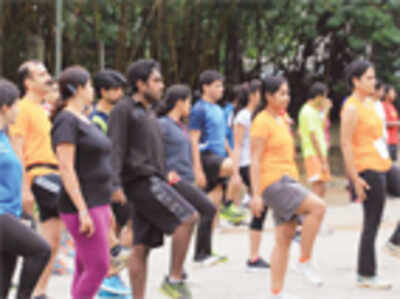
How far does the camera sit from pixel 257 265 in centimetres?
748

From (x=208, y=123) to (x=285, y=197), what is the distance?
91.9 inches

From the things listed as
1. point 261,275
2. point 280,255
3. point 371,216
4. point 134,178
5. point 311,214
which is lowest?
point 261,275

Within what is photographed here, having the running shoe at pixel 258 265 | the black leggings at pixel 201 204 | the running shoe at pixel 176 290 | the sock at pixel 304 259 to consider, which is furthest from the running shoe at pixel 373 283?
the running shoe at pixel 176 290

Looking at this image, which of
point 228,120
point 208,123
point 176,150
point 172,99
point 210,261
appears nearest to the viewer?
point 176,150

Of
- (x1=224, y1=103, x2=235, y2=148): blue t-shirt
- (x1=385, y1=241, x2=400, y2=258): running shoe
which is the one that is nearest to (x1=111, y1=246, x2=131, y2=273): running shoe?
(x1=385, y1=241, x2=400, y2=258): running shoe

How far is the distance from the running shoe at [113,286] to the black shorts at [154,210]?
708mm

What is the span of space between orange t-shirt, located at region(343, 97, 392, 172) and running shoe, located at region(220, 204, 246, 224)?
3.78 metres

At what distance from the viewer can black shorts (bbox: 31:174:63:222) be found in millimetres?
6184

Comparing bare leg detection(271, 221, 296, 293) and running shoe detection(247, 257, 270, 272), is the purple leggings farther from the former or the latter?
running shoe detection(247, 257, 270, 272)

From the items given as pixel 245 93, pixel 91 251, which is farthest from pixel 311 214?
pixel 245 93

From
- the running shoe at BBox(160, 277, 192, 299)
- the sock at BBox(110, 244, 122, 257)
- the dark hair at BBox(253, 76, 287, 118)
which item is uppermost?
the dark hair at BBox(253, 76, 287, 118)

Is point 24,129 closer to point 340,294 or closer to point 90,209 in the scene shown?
point 90,209

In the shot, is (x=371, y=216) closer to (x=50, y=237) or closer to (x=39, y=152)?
(x=50, y=237)

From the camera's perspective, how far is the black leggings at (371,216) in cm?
670
